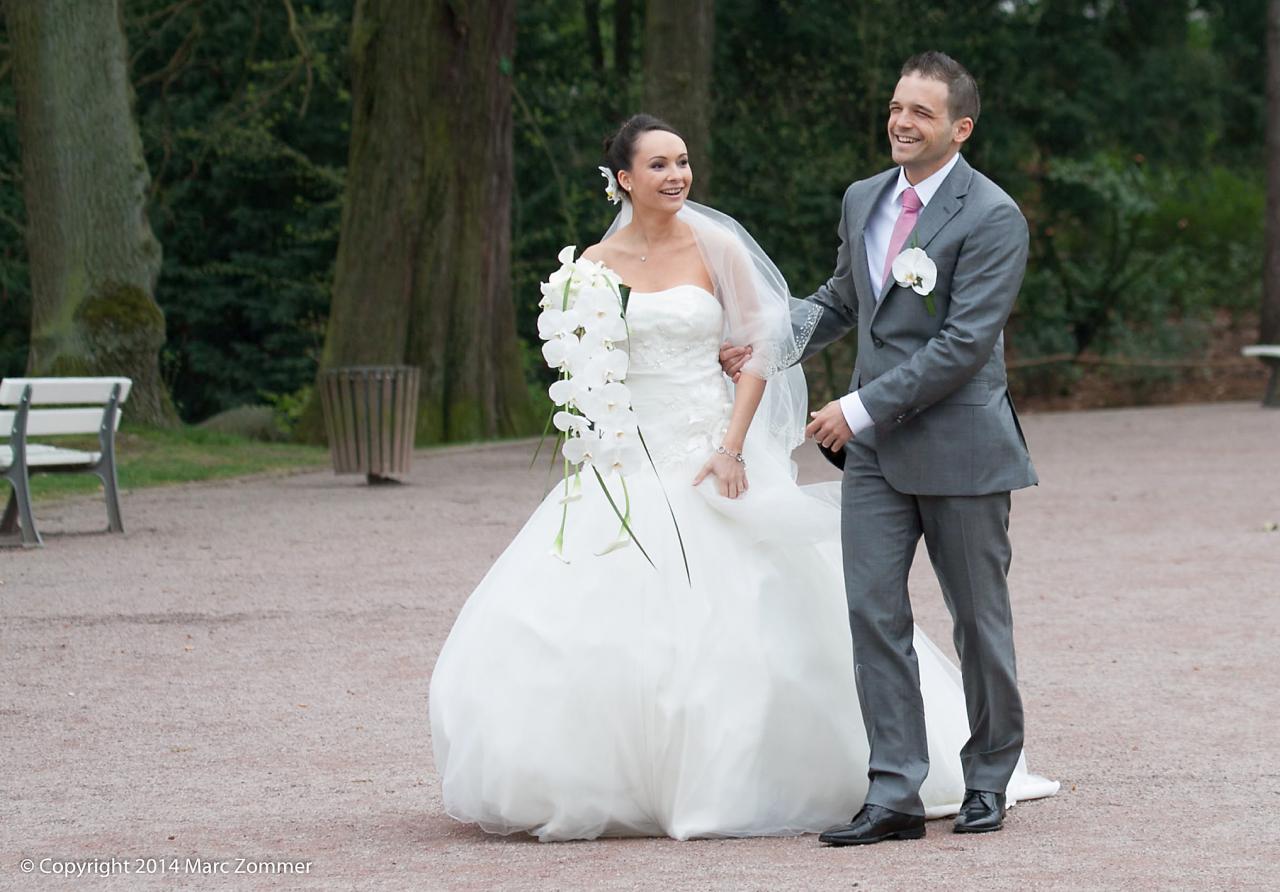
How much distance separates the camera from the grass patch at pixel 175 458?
14703mm

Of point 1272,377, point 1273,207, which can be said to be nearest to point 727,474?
point 1272,377

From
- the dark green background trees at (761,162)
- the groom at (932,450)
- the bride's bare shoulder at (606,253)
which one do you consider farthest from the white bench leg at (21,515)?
the dark green background trees at (761,162)

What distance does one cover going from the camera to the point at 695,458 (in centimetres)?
532

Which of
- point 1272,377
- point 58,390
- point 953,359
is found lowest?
point 1272,377

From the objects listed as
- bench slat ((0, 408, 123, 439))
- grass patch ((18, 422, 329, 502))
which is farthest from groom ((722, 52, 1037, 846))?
grass patch ((18, 422, 329, 502))

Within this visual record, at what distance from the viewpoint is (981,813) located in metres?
4.79

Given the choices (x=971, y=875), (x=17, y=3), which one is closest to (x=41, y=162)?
(x=17, y=3)

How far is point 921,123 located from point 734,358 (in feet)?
3.25

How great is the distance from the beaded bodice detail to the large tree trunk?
1198 centimetres

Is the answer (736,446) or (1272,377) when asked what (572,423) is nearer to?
(736,446)

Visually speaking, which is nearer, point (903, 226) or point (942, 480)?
point (942, 480)

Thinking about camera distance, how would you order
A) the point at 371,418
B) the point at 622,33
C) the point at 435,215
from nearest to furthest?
the point at 371,418, the point at 435,215, the point at 622,33

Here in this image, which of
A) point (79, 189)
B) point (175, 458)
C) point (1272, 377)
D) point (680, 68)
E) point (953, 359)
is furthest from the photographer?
point (1272, 377)

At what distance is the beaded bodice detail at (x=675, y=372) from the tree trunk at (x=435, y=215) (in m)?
13.7
